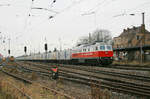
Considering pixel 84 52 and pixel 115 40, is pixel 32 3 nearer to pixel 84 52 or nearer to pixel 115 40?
pixel 84 52

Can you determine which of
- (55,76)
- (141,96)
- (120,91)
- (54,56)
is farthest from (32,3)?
(54,56)

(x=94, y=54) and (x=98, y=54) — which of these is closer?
(x=98, y=54)

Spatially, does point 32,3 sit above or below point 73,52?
above

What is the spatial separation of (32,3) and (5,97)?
1057cm

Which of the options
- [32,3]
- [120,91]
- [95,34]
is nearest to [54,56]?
[32,3]

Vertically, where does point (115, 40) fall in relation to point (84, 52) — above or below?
above

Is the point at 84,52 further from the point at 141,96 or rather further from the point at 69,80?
the point at 141,96

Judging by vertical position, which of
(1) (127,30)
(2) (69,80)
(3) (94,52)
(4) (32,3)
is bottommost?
(2) (69,80)

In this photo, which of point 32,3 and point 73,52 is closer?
point 32,3

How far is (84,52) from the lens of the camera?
26984 mm

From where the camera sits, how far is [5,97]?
26.2ft

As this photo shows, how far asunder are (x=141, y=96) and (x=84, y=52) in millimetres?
19240

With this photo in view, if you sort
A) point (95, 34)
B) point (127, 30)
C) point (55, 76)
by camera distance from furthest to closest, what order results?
1. point (95, 34)
2. point (127, 30)
3. point (55, 76)

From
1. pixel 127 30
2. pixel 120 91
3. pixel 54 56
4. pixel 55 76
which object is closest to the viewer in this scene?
pixel 120 91
